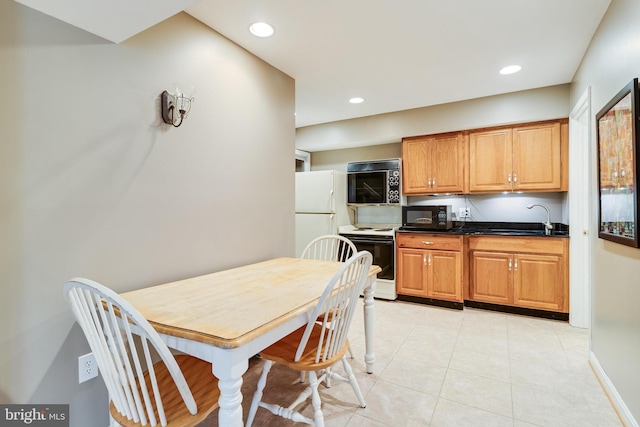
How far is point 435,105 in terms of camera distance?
3.69 metres

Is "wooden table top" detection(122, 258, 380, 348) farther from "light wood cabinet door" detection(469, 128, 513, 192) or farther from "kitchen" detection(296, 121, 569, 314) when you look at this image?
"light wood cabinet door" detection(469, 128, 513, 192)

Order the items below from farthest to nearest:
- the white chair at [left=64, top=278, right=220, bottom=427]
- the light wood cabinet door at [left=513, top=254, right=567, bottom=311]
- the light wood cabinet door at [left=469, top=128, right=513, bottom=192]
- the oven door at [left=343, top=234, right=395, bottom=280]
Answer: the oven door at [left=343, top=234, right=395, bottom=280]
the light wood cabinet door at [left=469, top=128, right=513, bottom=192]
the light wood cabinet door at [left=513, top=254, right=567, bottom=311]
the white chair at [left=64, top=278, right=220, bottom=427]

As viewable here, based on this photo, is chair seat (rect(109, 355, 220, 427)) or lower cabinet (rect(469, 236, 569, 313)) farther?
lower cabinet (rect(469, 236, 569, 313))

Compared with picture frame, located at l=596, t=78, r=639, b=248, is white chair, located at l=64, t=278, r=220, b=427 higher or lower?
lower

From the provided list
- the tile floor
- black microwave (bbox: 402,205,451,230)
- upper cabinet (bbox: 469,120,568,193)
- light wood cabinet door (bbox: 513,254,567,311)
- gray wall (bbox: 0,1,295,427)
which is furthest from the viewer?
black microwave (bbox: 402,205,451,230)

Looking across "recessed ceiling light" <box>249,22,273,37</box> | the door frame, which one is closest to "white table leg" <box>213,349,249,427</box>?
"recessed ceiling light" <box>249,22,273,37</box>

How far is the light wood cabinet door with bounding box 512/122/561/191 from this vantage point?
127 inches

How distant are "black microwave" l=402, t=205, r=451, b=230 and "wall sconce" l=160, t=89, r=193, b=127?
2849 mm

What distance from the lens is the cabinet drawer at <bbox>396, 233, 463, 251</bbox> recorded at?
349cm

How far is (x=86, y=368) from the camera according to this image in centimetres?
146

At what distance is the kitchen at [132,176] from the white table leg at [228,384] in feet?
2.91

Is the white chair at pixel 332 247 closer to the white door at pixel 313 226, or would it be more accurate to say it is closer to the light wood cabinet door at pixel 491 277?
the white door at pixel 313 226

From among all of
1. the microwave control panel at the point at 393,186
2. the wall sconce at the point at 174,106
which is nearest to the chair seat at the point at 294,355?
the wall sconce at the point at 174,106

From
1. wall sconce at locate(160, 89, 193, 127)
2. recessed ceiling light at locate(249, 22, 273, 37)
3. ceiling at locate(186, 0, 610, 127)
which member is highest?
ceiling at locate(186, 0, 610, 127)
